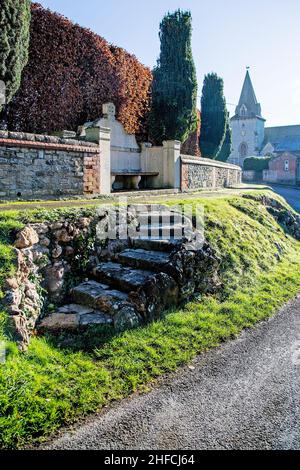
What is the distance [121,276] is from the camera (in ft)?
16.6

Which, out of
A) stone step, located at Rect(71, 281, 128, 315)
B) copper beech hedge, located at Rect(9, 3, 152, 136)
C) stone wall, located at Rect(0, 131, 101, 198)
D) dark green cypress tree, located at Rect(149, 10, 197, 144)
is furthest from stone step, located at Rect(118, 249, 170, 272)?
dark green cypress tree, located at Rect(149, 10, 197, 144)

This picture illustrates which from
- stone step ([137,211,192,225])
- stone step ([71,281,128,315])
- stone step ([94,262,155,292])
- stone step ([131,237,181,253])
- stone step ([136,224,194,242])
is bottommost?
stone step ([71,281,128,315])

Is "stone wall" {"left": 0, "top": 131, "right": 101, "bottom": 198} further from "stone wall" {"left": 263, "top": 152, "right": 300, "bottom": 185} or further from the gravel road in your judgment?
"stone wall" {"left": 263, "top": 152, "right": 300, "bottom": 185}

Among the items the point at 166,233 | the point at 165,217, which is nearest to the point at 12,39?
the point at 165,217

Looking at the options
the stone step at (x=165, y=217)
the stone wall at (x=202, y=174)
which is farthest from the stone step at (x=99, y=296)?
the stone wall at (x=202, y=174)

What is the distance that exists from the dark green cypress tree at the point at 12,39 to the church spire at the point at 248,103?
52749 millimetres

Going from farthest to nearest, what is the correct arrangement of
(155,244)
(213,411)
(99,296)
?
(155,244) → (99,296) → (213,411)

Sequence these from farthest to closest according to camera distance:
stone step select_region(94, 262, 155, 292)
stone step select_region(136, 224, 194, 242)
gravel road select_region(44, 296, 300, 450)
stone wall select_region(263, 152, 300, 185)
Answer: stone wall select_region(263, 152, 300, 185) → stone step select_region(136, 224, 194, 242) → stone step select_region(94, 262, 155, 292) → gravel road select_region(44, 296, 300, 450)

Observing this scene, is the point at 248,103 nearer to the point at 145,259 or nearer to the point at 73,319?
the point at 145,259

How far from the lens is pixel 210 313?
522cm

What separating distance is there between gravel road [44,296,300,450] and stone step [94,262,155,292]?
133 cm

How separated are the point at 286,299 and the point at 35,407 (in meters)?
4.74

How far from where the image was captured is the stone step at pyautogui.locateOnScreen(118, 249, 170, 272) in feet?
17.2

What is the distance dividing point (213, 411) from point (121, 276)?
2.37 m
